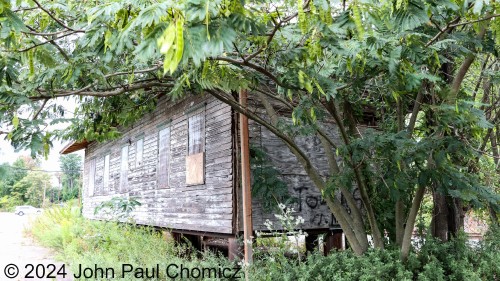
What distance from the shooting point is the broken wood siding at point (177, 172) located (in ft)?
23.6

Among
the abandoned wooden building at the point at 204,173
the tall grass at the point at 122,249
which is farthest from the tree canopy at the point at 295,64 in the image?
the tall grass at the point at 122,249

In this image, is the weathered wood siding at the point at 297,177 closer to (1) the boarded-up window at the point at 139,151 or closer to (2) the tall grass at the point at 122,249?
(2) the tall grass at the point at 122,249

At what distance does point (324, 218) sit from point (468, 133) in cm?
334

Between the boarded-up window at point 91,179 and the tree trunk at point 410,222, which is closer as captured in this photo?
the tree trunk at point 410,222

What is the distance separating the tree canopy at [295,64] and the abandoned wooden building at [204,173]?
1326mm

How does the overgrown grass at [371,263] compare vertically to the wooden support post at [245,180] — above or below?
below

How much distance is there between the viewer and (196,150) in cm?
816

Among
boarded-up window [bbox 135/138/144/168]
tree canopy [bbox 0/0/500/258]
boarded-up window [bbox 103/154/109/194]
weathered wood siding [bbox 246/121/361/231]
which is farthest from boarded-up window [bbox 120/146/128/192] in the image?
weathered wood siding [bbox 246/121/361/231]

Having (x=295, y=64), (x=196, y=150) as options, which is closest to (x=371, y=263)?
(x=295, y=64)

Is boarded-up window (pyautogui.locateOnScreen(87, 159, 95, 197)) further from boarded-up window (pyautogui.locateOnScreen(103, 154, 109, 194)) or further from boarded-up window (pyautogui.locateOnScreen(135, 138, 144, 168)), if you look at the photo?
boarded-up window (pyautogui.locateOnScreen(135, 138, 144, 168))

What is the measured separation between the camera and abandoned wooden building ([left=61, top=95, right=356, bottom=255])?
704cm

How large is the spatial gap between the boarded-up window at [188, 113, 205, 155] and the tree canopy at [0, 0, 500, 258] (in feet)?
5.82

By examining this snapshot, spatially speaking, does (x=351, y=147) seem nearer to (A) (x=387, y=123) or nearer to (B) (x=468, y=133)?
(B) (x=468, y=133)

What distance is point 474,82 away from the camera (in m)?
6.91
